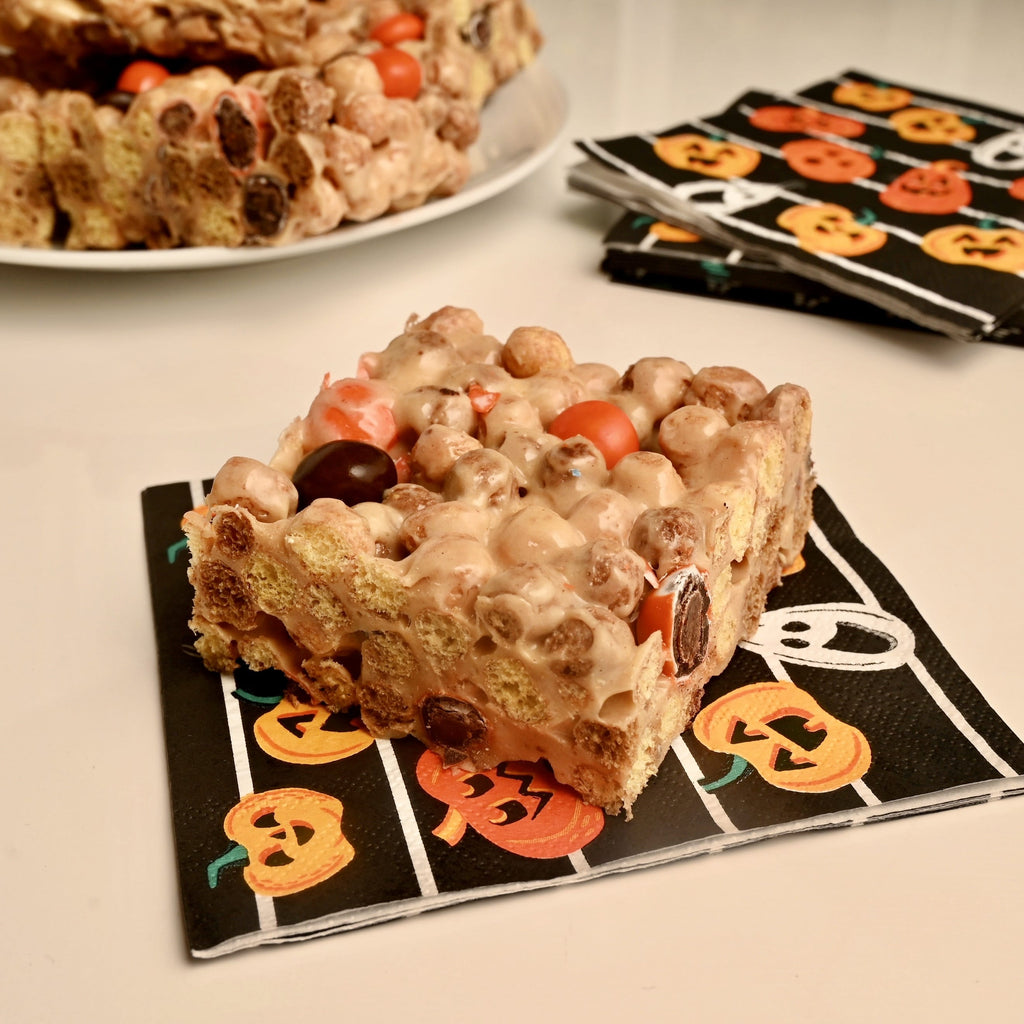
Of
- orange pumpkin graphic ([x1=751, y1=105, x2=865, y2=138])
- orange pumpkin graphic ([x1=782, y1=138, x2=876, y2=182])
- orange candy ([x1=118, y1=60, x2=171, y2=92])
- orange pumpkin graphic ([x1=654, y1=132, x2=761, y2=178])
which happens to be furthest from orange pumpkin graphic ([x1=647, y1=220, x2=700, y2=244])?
orange candy ([x1=118, y1=60, x2=171, y2=92])

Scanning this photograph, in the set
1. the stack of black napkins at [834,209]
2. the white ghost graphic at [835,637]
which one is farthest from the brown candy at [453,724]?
the stack of black napkins at [834,209]

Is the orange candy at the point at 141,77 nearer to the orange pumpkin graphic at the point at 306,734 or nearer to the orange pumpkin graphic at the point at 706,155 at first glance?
the orange pumpkin graphic at the point at 706,155

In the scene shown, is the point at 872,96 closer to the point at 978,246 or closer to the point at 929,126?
the point at 929,126

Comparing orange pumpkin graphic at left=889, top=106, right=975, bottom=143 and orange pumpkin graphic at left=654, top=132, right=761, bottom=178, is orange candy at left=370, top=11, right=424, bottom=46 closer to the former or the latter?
orange pumpkin graphic at left=654, top=132, right=761, bottom=178

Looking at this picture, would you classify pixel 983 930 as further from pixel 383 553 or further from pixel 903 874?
pixel 383 553

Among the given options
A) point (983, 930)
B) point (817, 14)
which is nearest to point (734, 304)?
point (983, 930)

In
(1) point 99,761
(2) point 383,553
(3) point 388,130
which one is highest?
(3) point 388,130
